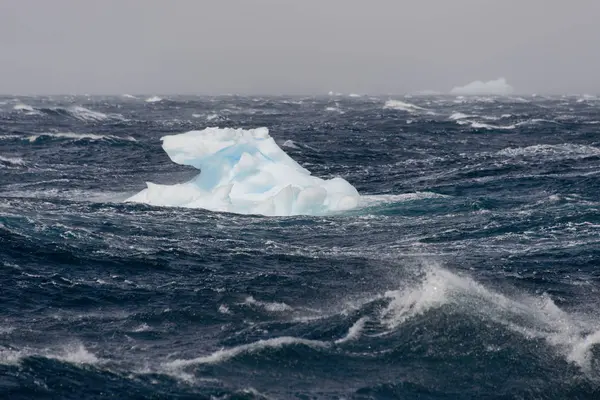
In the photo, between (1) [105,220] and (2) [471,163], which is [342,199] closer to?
(1) [105,220]

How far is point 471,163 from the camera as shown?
48.2 meters

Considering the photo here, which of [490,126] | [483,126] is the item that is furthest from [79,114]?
[490,126]

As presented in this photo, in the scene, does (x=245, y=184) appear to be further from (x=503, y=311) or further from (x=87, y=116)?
(x=87, y=116)

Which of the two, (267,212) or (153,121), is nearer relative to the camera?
(267,212)

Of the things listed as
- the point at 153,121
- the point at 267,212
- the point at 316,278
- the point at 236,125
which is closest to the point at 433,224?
the point at 267,212

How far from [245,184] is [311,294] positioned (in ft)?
49.9

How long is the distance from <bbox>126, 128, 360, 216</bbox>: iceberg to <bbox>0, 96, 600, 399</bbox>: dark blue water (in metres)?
1.34

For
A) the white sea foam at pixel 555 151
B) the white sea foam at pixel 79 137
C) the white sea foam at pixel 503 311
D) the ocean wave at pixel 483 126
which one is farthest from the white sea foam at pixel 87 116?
the white sea foam at pixel 503 311

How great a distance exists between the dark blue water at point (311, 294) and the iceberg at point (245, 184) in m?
1.34

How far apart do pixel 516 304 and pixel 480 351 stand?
3.57m

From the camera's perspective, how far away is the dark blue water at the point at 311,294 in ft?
49.2

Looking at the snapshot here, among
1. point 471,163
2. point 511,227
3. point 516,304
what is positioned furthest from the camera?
point 471,163

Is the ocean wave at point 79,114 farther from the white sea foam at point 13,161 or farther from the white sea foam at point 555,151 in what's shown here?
the white sea foam at point 555,151

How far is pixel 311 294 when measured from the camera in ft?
66.4
